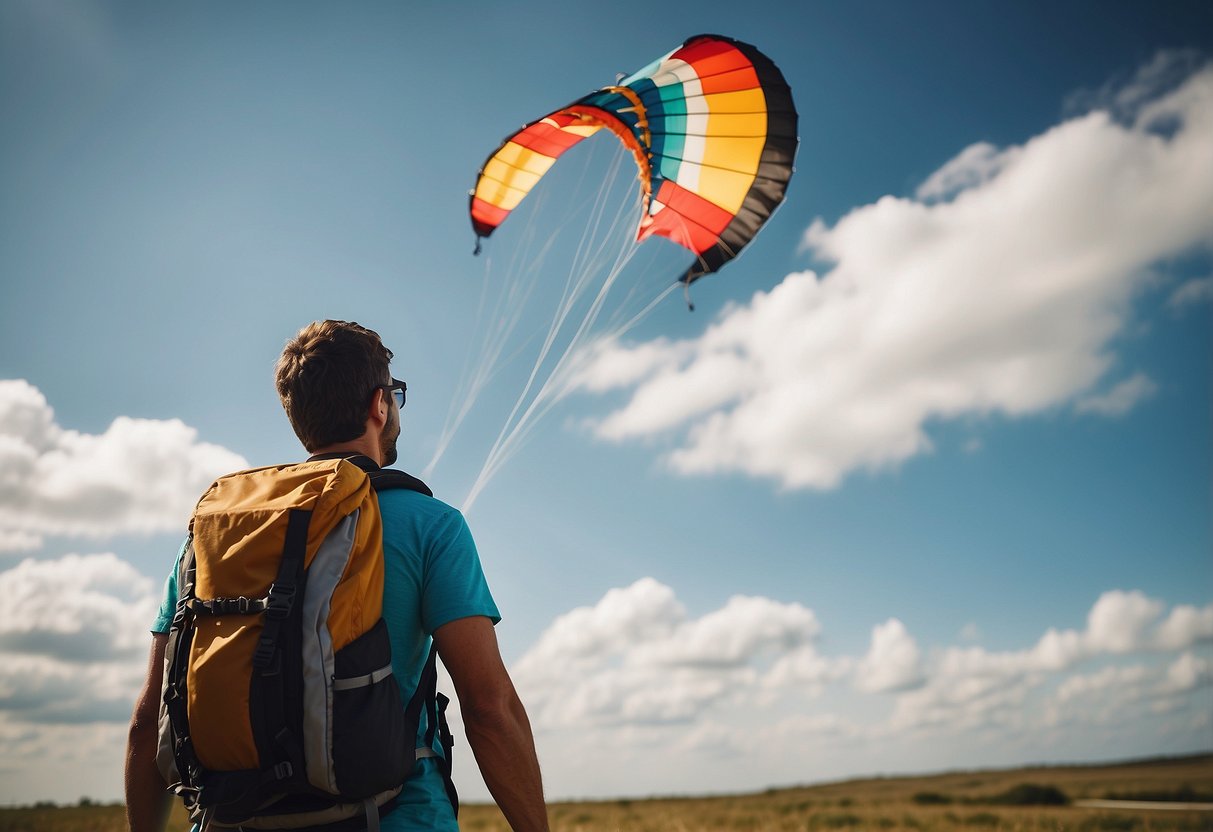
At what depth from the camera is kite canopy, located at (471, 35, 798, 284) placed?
9641 millimetres

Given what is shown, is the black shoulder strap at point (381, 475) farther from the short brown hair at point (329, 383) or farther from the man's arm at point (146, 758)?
the man's arm at point (146, 758)

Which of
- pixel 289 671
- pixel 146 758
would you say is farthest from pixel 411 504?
pixel 146 758

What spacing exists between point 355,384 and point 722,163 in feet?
29.3

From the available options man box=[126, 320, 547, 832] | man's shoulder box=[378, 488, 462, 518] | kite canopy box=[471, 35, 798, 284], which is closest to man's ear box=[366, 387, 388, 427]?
man box=[126, 320, 547, 832]

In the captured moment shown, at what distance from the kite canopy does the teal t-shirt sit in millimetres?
7577

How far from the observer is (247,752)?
2.22m

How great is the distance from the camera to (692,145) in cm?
1080

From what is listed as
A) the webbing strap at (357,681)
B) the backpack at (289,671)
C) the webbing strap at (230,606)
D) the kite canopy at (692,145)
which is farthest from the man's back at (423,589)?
the kite canopy at (692,145)

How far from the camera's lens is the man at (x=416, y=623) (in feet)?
8.21

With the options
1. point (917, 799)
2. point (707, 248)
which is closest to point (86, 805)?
point (707, 248)

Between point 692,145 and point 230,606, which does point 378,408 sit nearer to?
point 230,606

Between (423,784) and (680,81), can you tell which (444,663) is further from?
(680,81)

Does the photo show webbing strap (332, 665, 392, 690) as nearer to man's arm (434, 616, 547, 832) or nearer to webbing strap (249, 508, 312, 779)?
webbing strap (249, 508, 312, 779)

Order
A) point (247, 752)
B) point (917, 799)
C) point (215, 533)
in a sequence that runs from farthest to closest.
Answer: point (917, 799)
point (215, 533)
point (247, 752)
